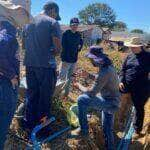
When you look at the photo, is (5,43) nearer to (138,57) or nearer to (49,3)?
(49,3)

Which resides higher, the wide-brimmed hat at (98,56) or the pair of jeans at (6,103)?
the wide-brimmed hat at (98,56)

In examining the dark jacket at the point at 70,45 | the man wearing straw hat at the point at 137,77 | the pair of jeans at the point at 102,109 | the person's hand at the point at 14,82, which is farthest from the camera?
the dark jacket at the point at 70,45

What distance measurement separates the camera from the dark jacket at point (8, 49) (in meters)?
5.10

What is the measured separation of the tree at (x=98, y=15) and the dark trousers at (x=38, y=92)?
8299cm

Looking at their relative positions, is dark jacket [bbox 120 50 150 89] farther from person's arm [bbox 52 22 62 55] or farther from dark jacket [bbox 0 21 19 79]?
dark jacket [bbox 0 21 19 79]

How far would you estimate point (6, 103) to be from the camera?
5.20 m

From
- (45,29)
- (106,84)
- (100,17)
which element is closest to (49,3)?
(45,29)

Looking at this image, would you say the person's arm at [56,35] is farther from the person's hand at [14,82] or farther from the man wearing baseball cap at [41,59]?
the person's hand at [14,82]

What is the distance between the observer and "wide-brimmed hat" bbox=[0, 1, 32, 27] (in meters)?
5.31

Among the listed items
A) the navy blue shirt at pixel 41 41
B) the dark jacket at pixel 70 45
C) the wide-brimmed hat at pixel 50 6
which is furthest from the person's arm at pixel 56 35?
the dark jacket at pixel 70 45

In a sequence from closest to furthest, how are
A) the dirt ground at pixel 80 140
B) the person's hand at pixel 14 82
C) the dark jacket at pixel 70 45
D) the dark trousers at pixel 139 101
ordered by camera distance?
the person's hand at pixel 14 82
the dirt ground at pixel 80 140
the dark trousers at pixel 139 101
the dark jacket at pixel 70 45

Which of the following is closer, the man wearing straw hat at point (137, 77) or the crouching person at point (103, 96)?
the crouching person at point (103, 96)

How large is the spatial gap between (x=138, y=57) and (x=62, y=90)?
7.15ft

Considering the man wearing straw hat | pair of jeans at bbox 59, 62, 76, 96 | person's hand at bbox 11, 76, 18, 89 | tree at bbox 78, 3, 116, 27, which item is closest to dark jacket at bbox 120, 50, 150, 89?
the man wearing straw hat
